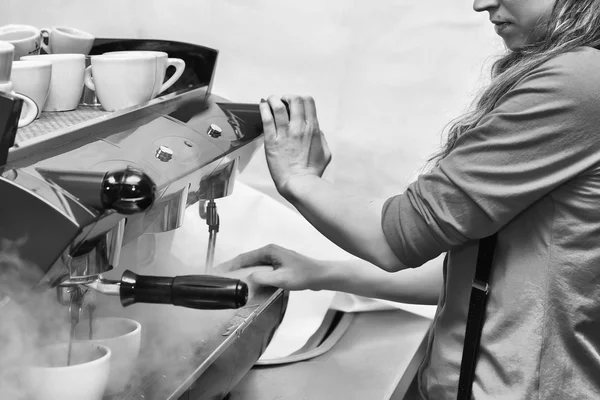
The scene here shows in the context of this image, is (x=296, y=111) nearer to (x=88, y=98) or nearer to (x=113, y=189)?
(x=88, y=98)

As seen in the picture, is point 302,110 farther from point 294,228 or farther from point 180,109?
point 294,228

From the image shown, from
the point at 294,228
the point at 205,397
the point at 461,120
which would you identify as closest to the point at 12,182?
the point at 205,397

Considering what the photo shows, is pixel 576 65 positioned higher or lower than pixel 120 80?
higher

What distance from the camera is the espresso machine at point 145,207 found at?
0.56 m

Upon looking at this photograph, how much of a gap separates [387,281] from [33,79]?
1.84ft

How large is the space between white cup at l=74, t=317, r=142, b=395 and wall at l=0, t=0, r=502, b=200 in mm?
875

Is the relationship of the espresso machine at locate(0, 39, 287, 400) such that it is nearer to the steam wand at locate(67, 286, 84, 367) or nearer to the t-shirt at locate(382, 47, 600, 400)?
the steam wand at locate(67, 286, 84, 367)

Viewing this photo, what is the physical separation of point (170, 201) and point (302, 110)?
0.67ft

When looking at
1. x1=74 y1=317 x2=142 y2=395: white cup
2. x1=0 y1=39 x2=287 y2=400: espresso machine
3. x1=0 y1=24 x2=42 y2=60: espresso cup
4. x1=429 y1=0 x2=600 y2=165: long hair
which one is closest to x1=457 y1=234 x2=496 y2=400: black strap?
x1=429 y1=0 x2=600 y2=165: long hair

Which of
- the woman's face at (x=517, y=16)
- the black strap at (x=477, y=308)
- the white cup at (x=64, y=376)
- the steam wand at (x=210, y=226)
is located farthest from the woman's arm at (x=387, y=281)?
the white cup at (x=64, y=376)

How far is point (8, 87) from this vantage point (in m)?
0.69

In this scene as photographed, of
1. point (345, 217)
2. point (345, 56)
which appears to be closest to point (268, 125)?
point (345, 217)

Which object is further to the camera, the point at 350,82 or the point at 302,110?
the point at 350,82

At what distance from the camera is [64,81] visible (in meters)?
0.86
